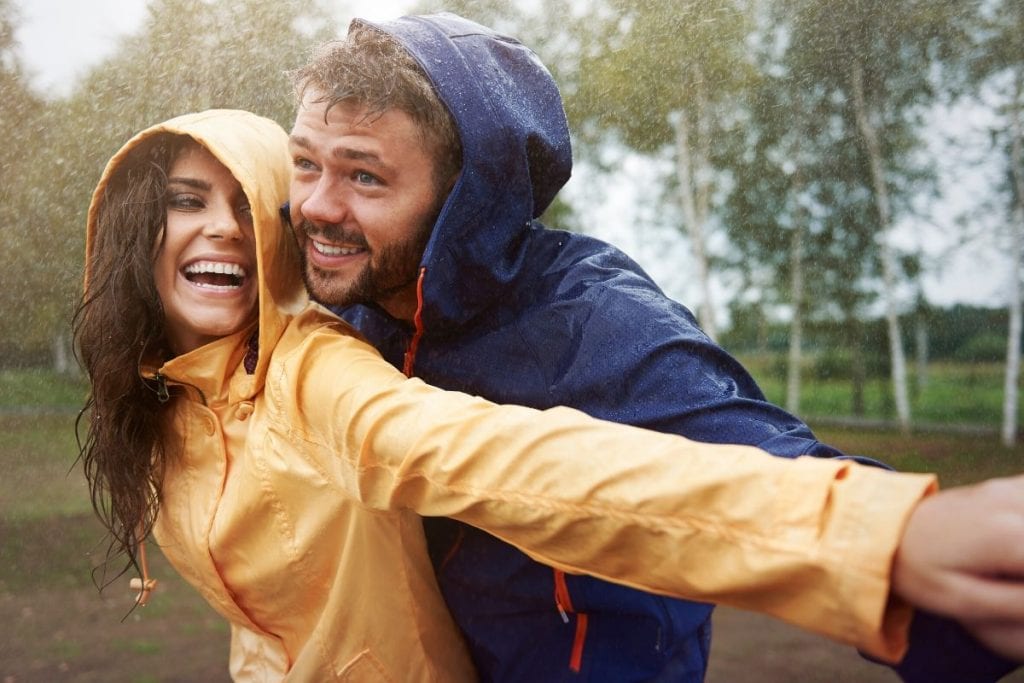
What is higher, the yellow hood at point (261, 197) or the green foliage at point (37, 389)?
the yellow hood at point (261, 197)

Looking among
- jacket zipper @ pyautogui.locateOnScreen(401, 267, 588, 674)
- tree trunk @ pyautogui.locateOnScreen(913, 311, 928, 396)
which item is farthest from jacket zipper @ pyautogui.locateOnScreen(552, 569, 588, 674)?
tree trunk @ pyautogui.locateOnScreen(913, 311, 928, 396)

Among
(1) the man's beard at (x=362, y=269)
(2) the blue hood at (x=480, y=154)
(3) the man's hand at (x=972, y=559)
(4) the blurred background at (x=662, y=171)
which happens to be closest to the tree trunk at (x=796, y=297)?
(4) the blurred background at (x=662, y=171)

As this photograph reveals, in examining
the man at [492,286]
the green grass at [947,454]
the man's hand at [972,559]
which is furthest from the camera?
the green grass at [947,454]

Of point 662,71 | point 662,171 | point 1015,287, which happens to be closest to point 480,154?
point 662,71

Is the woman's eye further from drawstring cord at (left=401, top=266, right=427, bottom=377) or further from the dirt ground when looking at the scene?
the dirt ground

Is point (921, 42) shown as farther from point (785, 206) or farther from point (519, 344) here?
point (519, 344)

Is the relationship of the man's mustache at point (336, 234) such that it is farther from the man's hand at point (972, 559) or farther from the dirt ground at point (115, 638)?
the dirt ground at point (115, 638)

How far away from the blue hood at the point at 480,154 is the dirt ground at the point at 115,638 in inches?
83.1

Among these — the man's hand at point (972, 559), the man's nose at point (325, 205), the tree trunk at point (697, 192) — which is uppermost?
the man's hand at point (972, 559)

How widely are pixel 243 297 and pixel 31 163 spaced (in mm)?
1637

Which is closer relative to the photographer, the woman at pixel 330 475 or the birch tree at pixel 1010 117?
the woman at pixel 330 475

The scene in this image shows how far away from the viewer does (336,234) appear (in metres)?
1.59

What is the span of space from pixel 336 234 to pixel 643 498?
93cm

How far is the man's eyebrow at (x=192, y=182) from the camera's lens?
1.68m
